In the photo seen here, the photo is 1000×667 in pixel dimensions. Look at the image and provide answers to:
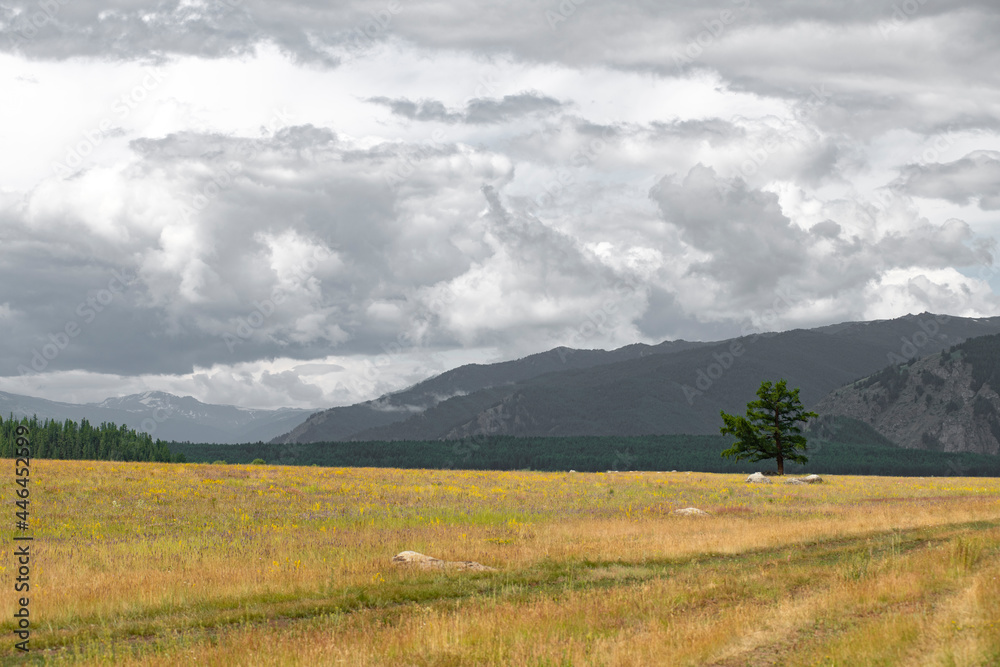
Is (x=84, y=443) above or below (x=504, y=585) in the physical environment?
above

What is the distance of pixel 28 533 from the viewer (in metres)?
29.0

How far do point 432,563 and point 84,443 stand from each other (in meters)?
156

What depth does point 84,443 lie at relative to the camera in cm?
15750

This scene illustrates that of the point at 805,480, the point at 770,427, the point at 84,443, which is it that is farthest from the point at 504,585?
the point at 84,443

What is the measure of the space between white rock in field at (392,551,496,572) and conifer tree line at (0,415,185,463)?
474ft

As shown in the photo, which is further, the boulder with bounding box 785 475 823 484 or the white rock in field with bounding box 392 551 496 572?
the boulder with bounding box 785 475 823 484

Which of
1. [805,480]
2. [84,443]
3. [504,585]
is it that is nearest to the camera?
[504,585]

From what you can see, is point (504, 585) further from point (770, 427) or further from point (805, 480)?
point (770, 427)

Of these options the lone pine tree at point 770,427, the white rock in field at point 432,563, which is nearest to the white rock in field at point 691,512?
the white rock in field at point 432,563

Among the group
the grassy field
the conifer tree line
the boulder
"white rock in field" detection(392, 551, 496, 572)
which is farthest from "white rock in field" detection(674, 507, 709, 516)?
the conifer tree line

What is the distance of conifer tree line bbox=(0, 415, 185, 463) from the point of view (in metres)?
152

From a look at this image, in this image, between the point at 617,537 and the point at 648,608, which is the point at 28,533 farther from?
the point at 648,608

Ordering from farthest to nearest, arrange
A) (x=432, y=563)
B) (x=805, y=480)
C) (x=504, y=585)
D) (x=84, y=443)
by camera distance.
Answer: (x=84, y=443) → (x=805, y=480) → (x=432, y=563) → (x=504, y=585)

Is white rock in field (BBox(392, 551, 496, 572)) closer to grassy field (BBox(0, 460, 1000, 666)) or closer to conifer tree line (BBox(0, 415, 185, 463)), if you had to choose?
grassy field (BBox(0, 460, 1000, 666))
